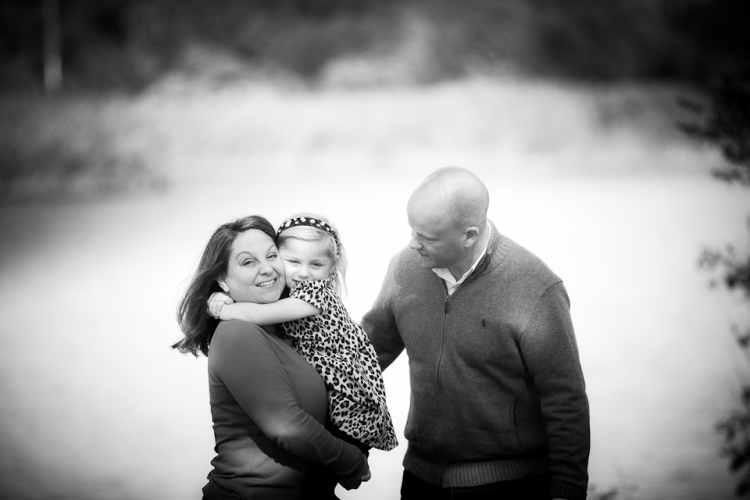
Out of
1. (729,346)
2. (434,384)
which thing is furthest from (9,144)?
(434,384)

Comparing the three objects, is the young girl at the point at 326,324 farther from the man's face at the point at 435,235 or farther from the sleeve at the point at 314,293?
the man's face at the point at 435,235

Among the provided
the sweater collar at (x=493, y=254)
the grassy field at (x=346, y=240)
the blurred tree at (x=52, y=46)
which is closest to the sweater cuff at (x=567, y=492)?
the sweater collar at (x=493, y=254)

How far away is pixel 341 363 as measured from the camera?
2188 mm

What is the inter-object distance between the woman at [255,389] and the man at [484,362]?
0.41 meters

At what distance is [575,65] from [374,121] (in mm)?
7289

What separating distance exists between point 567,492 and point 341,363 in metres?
0.76

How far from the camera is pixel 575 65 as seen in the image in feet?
72.7

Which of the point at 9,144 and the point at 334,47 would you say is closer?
the point at 9,144

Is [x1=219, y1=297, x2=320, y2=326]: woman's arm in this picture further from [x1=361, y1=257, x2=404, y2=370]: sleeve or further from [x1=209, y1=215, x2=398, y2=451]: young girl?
[x1=361, y1=257, x2=404, y2=370]: sleeve

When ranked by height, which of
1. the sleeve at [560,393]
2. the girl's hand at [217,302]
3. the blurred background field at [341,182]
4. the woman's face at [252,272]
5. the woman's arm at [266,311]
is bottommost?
the sleeve at [560,393]

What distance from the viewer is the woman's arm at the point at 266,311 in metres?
2.07

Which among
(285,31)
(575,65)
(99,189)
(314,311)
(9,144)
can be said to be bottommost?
(314,311)

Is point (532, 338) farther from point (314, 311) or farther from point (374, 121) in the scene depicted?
point (374, 121)

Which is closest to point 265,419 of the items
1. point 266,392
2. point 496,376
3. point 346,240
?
point 266,392
